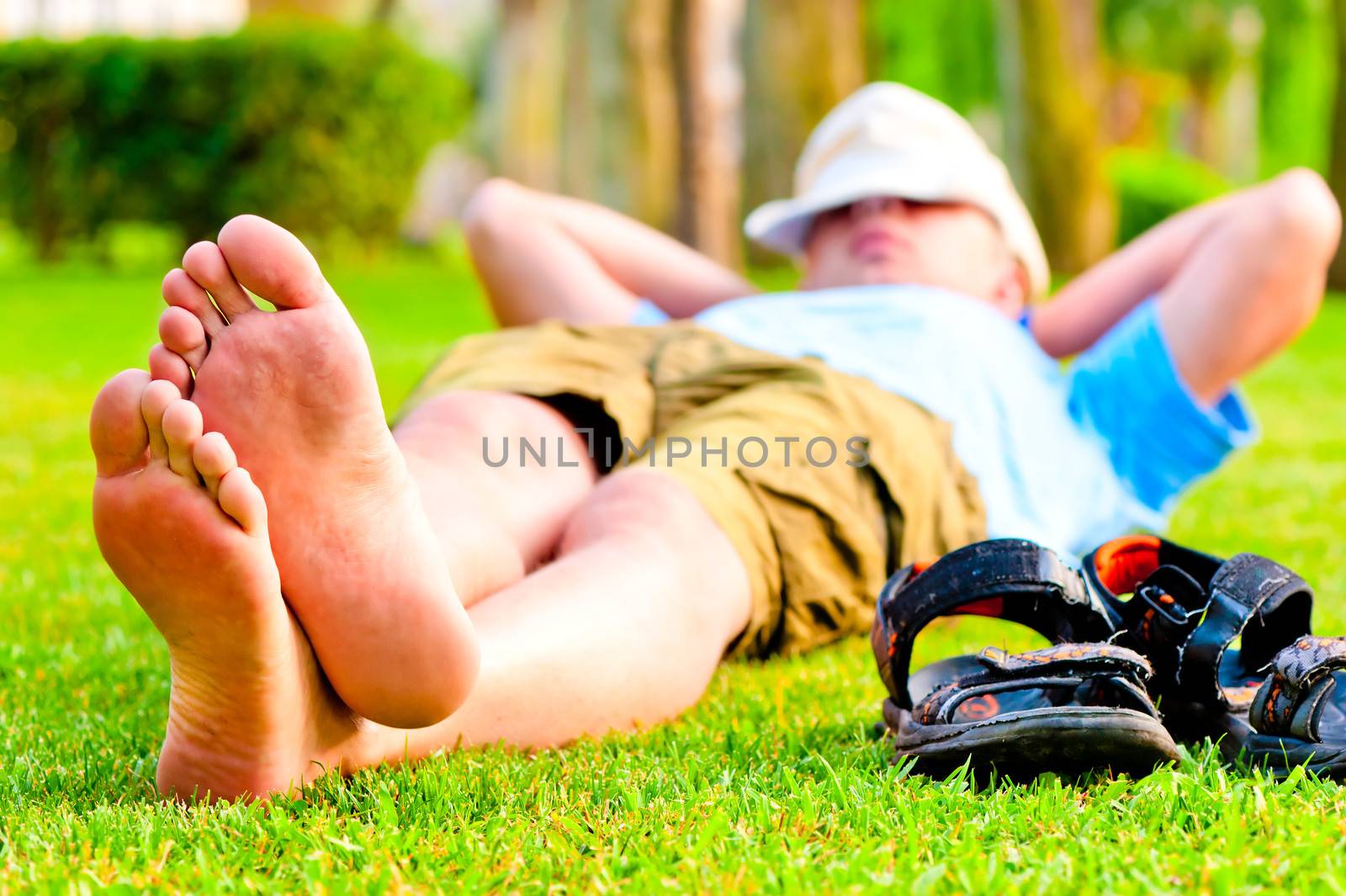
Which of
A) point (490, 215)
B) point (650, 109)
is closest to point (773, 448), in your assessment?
point (490, 215)

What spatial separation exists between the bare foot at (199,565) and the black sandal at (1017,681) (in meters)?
0.72

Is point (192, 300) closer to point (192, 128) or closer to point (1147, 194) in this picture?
point (192, 128)

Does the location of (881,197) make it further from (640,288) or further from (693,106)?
(693,106)

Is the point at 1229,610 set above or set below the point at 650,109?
below

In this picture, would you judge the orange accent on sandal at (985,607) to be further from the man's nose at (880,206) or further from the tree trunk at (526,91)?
the tree trunk at (526,91)

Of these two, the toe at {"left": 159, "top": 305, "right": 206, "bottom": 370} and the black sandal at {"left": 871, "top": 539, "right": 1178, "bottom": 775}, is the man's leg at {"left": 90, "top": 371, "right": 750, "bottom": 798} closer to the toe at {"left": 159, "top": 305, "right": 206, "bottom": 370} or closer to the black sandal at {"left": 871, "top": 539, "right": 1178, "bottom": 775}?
the toe at {"left": 159, "top": 305, "right": 206, "bottom": 370}

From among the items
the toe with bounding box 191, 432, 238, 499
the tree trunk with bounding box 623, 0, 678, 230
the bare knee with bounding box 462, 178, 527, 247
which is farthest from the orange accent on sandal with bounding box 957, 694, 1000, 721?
the tree trunk with bounding box 623, 0, 678, 230

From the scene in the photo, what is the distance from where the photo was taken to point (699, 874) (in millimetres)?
1310

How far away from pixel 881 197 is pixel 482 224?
888mm

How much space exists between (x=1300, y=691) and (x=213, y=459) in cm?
121

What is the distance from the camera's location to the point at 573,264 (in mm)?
3123

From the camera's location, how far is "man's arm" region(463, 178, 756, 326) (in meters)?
3.11

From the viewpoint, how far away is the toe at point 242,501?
54.0 inches

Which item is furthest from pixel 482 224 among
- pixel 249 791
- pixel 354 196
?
pixel 354 196
